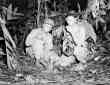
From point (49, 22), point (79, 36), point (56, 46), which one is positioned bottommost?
point (56, 46)

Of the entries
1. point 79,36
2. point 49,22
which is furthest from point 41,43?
point 79,36

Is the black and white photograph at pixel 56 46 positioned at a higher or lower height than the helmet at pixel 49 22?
lower

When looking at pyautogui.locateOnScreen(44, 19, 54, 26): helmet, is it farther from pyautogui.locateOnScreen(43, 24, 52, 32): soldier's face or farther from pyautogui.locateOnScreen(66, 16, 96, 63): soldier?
pyautogui.locateOnScreen(66, 16, 96, 63): soldier

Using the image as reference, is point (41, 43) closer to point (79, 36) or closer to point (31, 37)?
point (31, 37)

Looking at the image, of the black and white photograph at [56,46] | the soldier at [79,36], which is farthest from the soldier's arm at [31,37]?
the soldier at [79,36]

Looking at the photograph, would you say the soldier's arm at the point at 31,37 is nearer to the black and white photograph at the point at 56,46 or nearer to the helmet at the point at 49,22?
the black and white photograph at the point at 56,46

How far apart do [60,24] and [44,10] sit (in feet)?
0.77

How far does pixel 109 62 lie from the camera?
141 inches

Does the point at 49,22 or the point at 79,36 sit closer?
the point at 79,36

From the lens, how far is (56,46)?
12.4ft

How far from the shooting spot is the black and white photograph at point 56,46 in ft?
11.1

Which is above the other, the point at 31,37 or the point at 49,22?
the point at 49,22

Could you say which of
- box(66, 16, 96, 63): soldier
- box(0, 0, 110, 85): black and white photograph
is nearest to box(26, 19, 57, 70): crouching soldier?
box(0, 0, 110, 85): black and white photograph

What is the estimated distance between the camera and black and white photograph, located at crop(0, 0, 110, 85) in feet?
11.1
